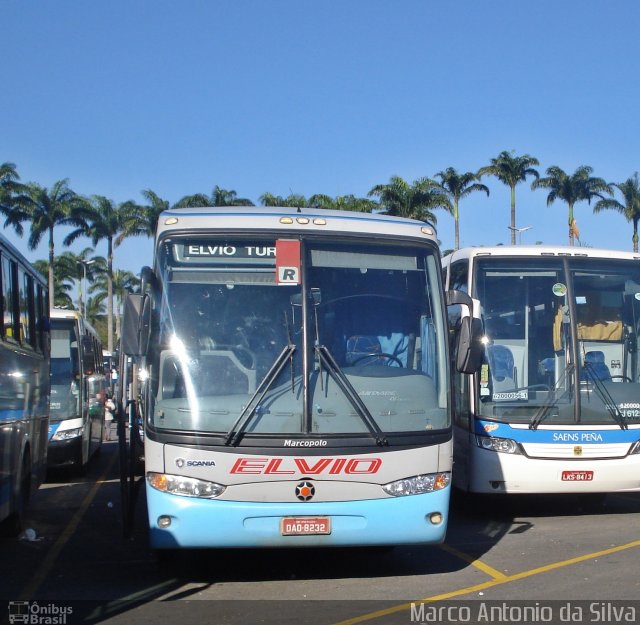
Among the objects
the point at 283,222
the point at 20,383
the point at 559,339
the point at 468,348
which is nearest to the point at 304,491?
the point at 468,348

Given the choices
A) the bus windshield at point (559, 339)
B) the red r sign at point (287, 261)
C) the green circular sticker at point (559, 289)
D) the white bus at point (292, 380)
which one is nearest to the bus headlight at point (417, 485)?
the white bus at point (292, 380)

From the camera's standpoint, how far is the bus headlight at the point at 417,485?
7723mm

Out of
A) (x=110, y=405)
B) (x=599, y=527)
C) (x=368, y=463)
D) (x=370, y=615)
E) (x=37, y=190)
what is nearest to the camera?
(x=370, y=615)

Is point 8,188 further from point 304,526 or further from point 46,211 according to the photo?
point 304,526

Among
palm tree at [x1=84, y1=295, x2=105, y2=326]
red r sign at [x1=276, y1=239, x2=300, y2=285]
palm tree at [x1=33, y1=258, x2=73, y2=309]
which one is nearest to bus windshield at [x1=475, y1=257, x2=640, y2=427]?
red r sign at [x1=276, y1=239, x2=300, y2=285]

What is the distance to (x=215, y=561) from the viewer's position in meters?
8.98

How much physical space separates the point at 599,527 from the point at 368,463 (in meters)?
4.49

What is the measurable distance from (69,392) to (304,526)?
9.95 m

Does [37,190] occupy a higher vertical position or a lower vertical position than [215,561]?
higher

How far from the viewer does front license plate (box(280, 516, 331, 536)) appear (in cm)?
754

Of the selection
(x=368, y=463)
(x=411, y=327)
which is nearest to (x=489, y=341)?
(x=411, y=327)

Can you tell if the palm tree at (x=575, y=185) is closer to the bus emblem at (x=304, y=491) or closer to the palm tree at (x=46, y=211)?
the palm tree at (x=46, y=211)

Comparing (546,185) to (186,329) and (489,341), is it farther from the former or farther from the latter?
(186,329)

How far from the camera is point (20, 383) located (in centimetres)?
1005
